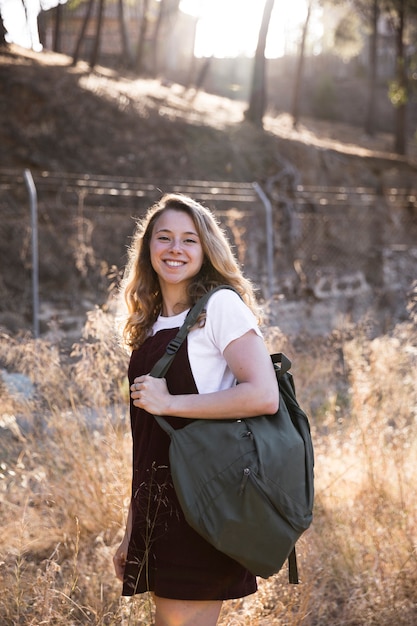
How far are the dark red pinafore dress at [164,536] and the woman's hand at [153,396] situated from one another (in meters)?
0.08

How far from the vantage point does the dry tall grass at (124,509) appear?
310 centimetres

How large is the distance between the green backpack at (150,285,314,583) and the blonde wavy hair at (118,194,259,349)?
53 cm

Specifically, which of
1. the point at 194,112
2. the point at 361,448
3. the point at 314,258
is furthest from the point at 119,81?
the point at 361,448

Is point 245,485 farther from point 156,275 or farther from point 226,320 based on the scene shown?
point 156,275

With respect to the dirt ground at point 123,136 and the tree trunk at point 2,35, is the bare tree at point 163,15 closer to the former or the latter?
the tree trunk at point 2,35

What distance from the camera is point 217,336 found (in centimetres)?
217

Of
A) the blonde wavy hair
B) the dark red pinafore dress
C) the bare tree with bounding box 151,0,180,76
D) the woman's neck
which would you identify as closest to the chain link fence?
the blonde wavy hair

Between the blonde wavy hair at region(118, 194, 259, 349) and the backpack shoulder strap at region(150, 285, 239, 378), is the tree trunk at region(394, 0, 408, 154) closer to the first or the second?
the blonde wavy hair at region(118, 194, 259, 349)

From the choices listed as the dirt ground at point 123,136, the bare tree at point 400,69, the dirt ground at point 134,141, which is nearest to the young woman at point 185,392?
the dirt ground at point 134,141

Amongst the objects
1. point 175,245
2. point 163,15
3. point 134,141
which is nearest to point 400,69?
point 134,141

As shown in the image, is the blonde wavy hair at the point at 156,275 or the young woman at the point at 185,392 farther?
the blonde wavy hair at the point at 156,275

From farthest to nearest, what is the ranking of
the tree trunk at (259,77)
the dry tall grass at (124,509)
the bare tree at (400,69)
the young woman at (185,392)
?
1. the bare tree at (400,69)
2. the tree trunk at (259,77)
3. the dry tall grass at (124,509)
4. the young woman at (185,392)

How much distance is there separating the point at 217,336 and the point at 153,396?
0.87 feet

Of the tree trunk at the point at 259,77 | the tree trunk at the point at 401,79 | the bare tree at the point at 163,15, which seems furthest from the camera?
the bare tree at the point at 163,15
